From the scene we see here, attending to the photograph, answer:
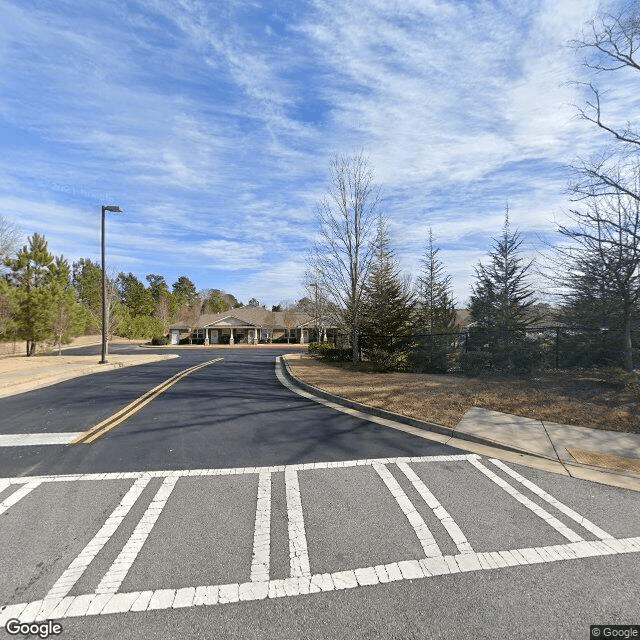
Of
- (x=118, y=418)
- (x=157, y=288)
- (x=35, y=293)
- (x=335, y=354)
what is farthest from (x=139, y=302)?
(x=118, y=418)

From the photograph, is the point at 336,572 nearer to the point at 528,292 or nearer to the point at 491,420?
the point at 491,420

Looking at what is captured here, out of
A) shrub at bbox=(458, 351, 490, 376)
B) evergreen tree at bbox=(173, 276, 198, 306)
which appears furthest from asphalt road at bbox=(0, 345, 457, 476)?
evergreen tree at bbox=(173, 276, 198, 306)

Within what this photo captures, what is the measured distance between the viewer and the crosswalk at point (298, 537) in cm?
248

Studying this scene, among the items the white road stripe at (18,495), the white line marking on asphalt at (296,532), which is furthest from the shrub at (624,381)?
the white road stripe at (18,495)

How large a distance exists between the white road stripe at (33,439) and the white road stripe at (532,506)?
6.30 meters

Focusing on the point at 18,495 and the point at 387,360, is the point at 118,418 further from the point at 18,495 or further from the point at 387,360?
the point at 387,360

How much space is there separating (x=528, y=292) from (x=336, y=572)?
15903 millimetres

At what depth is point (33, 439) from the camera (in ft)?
18.9

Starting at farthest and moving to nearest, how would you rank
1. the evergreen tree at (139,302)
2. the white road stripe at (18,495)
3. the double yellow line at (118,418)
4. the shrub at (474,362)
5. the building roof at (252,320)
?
1. the evergreen tree at (139,302)
2. the building roof at (252,320)
3. the shrub at (474,362)
4. the double yellow line at (118,418)
5. the white road stripe at (18,495)

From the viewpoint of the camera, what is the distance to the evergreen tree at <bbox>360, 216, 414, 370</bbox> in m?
15.4

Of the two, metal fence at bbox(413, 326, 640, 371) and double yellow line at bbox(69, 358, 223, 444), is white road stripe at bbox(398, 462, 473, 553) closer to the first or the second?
double yellow line at bbox(69, 358, 223, 444)

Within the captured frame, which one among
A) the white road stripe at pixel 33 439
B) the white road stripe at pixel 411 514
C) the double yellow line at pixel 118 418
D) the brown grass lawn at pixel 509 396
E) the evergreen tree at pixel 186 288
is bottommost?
the white road stripe at pixel 411 514

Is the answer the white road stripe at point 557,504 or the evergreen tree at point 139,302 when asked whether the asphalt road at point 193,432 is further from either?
the evergreen tree at point 139,302

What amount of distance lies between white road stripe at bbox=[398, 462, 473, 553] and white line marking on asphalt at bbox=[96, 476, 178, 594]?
2.75 metres
